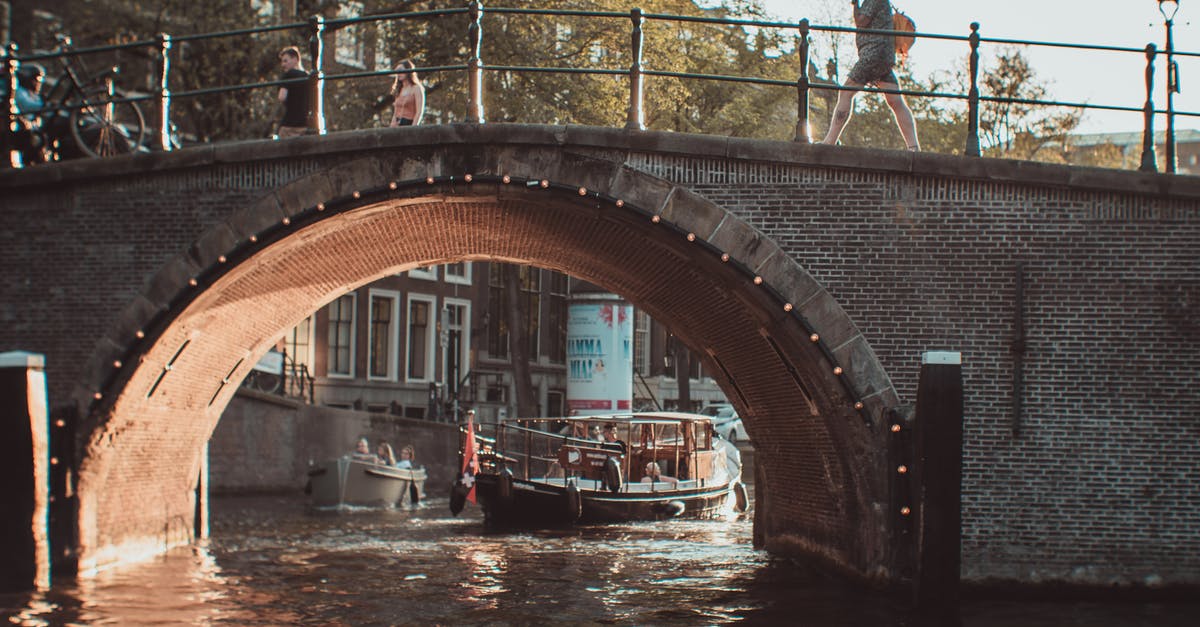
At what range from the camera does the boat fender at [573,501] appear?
19016 mm

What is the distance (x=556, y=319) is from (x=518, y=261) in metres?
21.9

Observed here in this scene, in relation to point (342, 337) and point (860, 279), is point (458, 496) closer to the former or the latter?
point (860, 279)

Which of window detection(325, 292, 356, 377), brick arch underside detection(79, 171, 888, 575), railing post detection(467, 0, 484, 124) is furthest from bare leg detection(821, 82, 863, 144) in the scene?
window detection(325, 292, 356, 377)

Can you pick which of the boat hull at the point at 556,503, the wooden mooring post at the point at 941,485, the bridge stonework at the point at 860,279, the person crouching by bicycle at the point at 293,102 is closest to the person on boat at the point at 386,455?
the boat hull at the point at 556,503

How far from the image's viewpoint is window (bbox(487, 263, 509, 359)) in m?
35.1

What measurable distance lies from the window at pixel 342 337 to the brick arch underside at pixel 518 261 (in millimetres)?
13805

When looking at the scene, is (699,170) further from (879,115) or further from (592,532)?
(879,115)

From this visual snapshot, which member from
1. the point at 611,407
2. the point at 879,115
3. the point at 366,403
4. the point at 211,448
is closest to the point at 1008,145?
the point at 879,115

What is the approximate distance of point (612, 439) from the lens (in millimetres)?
20469

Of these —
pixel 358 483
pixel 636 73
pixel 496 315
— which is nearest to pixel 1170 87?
pixel 636 73

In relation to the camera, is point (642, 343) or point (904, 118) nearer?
point (904, 118)

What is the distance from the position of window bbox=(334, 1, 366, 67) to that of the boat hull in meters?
8.62

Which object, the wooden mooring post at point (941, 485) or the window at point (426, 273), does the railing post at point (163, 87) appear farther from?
the window at point (426, 273)

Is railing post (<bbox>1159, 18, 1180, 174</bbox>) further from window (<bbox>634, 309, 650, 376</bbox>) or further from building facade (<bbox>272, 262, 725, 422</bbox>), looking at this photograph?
A: window (<bbox>634, 309, 650, 376</bbox>)
